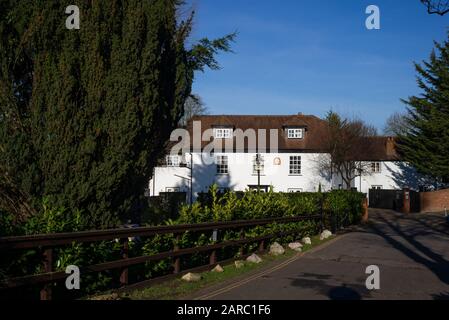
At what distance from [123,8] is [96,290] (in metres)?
5.83

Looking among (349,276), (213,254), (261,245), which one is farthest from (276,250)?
(213,254)

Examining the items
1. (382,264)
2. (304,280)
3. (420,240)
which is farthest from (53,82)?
(420,240)

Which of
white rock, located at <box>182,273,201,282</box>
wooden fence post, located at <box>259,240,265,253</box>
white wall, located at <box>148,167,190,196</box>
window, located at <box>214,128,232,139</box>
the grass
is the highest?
window, located at <box>214,128,232,139</box>

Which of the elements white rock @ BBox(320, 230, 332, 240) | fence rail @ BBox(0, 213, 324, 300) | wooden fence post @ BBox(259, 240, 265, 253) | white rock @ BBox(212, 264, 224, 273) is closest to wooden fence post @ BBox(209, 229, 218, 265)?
fence rail @ BBox(0, 213, 324, 300)

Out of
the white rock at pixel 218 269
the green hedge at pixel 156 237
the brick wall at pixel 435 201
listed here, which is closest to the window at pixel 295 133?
the brick wall at pixel 435 201

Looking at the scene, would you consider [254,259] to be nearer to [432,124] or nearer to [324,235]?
[324,235]

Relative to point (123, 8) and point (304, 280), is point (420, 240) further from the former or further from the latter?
point (123, 8)

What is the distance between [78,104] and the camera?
10.2 metres

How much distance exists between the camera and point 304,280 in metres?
10.8

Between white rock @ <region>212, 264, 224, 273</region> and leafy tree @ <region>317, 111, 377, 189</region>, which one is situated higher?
leafy tree @ <region>317, 111, 377, 189</region>

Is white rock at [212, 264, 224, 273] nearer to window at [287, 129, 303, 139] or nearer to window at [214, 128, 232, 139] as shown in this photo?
window at [214, 128, 232, 139]

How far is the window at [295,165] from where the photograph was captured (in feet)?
166

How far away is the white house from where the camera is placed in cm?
5044

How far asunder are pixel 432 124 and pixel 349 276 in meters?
35.9
